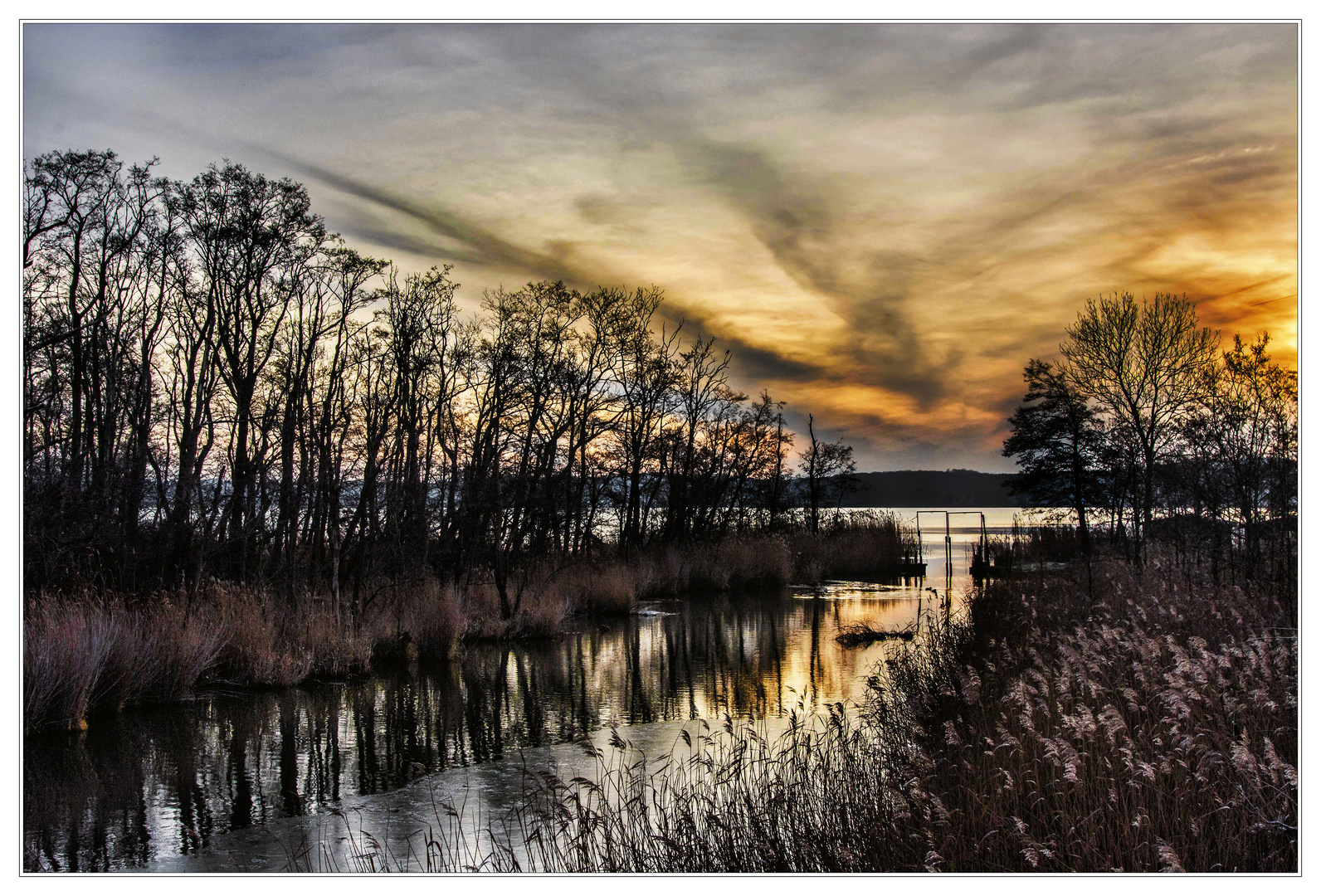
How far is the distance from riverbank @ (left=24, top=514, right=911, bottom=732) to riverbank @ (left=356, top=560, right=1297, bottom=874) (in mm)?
6225

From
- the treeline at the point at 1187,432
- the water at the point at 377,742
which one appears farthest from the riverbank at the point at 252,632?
the treeline at the point at 1187,432

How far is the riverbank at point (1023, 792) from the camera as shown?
418 centimetres

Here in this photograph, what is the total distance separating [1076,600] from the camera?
531 inches

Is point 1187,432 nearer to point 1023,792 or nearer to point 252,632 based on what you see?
point 1023,792

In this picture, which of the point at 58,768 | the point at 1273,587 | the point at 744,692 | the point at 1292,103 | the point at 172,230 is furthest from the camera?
the point at 172,230

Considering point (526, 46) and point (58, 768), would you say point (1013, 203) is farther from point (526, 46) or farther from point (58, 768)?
point (58, 768)

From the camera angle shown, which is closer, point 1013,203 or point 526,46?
point 526,46

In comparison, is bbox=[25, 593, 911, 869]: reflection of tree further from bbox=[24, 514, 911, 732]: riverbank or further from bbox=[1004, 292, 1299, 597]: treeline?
bbox=[1004, 292, 1299, 597]: treeline

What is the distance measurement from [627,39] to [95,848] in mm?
7183

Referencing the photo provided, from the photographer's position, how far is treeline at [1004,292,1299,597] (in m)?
8.91

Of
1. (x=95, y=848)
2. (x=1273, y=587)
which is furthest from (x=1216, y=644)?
(x=95, y=848)

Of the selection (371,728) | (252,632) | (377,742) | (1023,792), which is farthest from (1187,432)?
(252,632)

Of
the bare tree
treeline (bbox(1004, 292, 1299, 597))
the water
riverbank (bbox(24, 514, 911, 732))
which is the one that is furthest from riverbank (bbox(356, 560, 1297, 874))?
riverbank (bbox(24, 514, 911, 732))

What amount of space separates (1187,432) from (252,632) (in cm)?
1356
